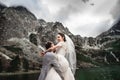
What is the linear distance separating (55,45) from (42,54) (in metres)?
0.53

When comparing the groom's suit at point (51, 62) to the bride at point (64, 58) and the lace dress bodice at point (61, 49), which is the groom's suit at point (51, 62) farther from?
the lace dress bodice at point (61, 49)

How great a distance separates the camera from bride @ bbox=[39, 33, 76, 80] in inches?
378

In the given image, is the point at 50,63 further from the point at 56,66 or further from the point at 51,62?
the point at 56,66

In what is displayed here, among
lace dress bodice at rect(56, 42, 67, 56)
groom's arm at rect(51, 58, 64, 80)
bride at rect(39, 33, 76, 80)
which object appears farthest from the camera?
lace dress bodice at rect(56, 42, 67, 56)

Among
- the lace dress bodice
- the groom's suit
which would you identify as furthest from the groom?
the lace dress bodice

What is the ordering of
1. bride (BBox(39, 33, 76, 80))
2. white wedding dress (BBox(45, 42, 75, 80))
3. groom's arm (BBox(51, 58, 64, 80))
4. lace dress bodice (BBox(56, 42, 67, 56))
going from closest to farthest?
white wedding dress (BBox(45, 42, 75, 80))
bride (BBox(39, 33, 76, 80))
groom's arm (BBox(51, 58, 64, 80))
lace dress bodice (BBox(56, 42, 67, 56))

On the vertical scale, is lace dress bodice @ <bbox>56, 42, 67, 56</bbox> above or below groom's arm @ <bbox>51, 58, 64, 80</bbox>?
above

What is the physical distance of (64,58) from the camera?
1002 centimetres

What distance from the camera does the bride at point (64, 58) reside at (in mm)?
9612

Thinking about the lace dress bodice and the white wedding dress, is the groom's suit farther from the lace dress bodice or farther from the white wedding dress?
the lace dress bodice

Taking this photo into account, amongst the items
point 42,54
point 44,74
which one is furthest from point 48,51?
point 44,74

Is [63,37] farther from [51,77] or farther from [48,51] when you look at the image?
[51,77]

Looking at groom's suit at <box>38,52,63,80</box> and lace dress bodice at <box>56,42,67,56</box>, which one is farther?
lace dress bodice at <box>56,42,67,56</box>

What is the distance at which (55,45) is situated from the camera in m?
10.2
